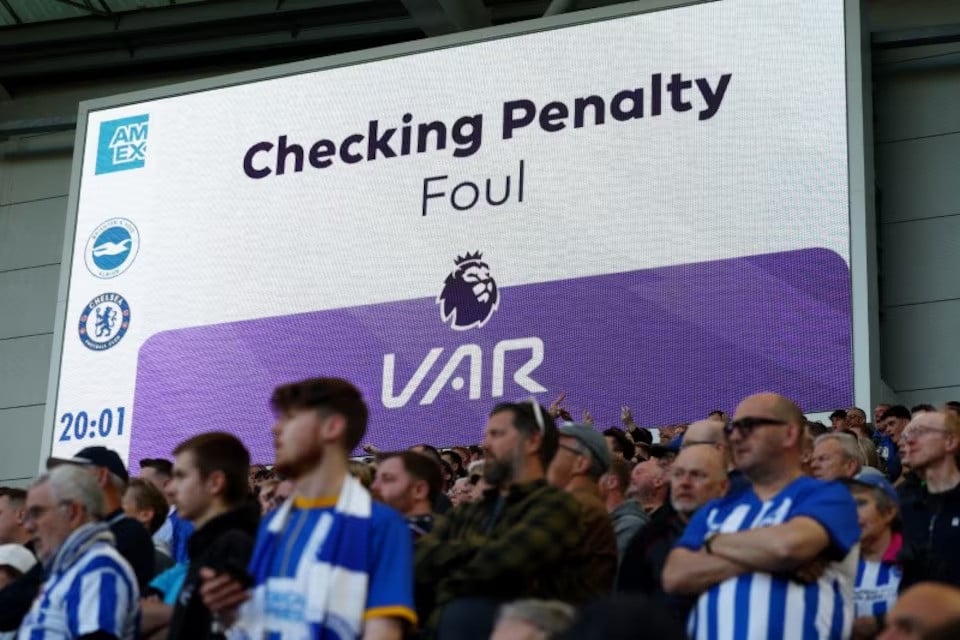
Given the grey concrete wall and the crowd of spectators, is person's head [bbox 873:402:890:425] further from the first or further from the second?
the crowd of spectators

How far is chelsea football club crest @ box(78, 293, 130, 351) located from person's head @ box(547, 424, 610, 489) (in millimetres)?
8364

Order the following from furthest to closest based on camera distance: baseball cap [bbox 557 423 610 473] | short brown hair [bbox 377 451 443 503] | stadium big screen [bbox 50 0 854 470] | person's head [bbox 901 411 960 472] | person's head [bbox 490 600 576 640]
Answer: stadium big screen [bbox 50 0 854 470], person's head [bbox 901 411 960 472], short brown hair [bbox 377 451 443 503], baseball cap [bbox 557 423 610 473], person's head [bbox 490 600 576 640]

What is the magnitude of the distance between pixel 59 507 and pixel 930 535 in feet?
10.5

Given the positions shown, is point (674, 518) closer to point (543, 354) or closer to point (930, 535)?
point (930, 535)

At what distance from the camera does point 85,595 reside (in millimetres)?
4543

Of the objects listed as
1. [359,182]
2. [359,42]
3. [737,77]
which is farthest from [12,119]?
[737,77]

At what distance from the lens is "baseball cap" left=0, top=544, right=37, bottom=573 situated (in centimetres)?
577

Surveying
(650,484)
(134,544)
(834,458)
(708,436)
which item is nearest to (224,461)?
(134,544)

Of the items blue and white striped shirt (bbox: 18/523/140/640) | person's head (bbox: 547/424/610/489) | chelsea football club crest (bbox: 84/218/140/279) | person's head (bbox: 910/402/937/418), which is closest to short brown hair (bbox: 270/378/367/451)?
blue and white striped shirt (bbox: 18/523/140/640)

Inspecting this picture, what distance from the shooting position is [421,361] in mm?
11742

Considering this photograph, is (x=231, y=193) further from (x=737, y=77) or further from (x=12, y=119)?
(x=12, y=119)

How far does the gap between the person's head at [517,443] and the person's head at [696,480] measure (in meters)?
0.72

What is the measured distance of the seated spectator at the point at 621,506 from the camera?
18.2 ft

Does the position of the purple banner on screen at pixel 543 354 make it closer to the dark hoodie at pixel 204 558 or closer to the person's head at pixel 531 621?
the dark hoodie at pixel 204 558
